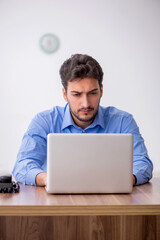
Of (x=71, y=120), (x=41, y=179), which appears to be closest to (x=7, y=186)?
(x=41, y=179)

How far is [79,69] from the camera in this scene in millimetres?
2268

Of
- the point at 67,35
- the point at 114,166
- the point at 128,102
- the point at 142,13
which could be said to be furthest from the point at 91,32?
the point at 114,166

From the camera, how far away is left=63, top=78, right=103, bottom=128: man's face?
2.25 m

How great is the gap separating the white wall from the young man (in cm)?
243

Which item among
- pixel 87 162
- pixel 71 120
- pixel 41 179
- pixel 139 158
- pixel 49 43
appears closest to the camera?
pixel 87 162

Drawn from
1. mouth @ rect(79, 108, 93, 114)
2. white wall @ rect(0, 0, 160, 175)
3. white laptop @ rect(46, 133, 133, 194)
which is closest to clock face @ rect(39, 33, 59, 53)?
white wall @ rect(0, 0, 160, 175)

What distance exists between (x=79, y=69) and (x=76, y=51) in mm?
2747

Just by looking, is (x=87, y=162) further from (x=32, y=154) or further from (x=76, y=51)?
(x=76, y=51)

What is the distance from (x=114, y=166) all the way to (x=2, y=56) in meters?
3.68

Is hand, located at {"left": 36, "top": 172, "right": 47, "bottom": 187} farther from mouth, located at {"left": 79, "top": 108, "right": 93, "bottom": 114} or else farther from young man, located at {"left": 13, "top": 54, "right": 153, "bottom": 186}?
mouth, located at {"left": 79, "top": 108, "right": 93, "bottom": 114}

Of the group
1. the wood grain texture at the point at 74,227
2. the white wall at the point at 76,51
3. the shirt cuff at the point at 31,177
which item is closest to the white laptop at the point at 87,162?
the wood grain texture at the point at 74,227

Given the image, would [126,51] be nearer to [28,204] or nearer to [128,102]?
[128,102]

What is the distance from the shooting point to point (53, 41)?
4.89 metres

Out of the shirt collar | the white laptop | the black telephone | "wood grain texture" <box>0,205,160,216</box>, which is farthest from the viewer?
the shirt collar
